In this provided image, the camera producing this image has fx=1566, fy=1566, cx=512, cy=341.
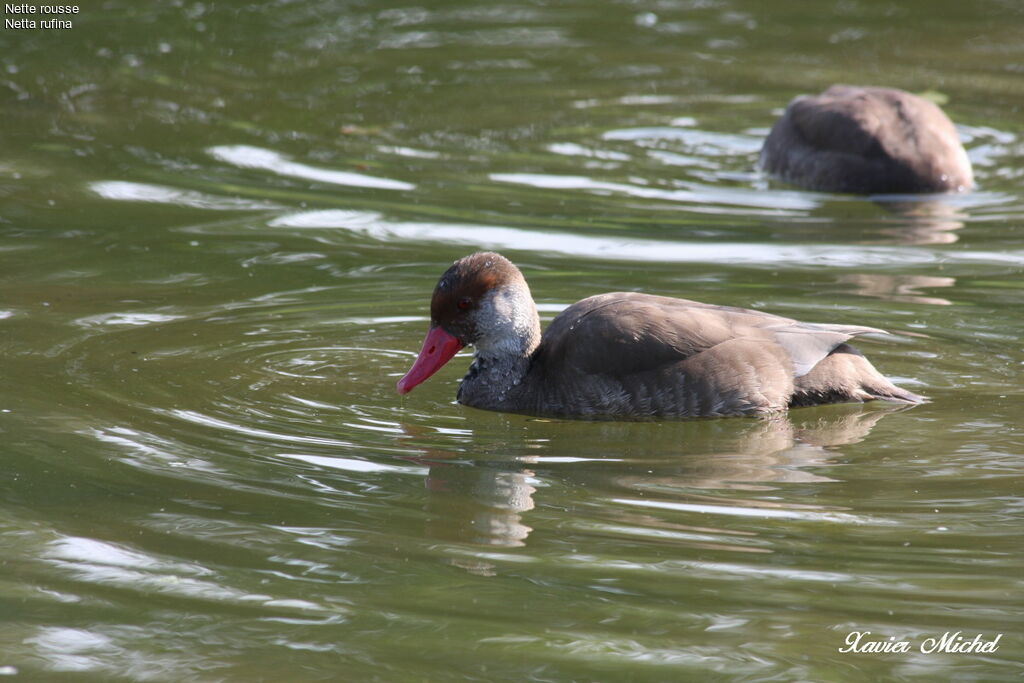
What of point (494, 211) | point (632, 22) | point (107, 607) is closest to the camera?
point (107, 607)

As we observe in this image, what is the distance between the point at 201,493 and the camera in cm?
612

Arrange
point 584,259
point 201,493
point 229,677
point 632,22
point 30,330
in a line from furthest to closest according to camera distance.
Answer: point 632,22 → point 584,259 → point 30,330 → point 201,493 → point 229,677

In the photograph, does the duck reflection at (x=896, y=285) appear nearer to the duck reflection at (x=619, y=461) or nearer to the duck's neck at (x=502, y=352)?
the duck reflection at (x=619, y=461)

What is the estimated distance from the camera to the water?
197 inches

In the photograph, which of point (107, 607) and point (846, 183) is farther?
point (846, 183)

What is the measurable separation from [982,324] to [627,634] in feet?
14.7

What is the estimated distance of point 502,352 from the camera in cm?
800

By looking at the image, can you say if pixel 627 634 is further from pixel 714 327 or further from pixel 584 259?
pixel 584 259

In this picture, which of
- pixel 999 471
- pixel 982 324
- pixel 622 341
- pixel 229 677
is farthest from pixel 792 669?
pixel 982 324

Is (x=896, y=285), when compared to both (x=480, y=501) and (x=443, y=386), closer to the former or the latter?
(x=443, y=386)
